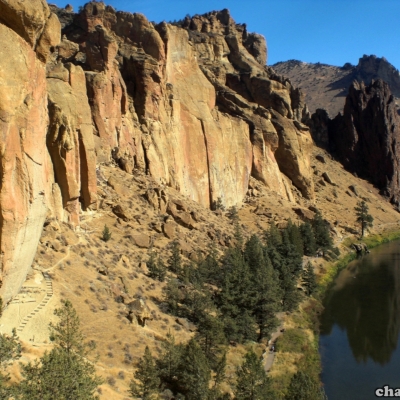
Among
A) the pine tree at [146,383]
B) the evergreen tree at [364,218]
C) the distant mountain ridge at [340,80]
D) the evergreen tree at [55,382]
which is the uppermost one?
the distant mountain ridge at [340,80]

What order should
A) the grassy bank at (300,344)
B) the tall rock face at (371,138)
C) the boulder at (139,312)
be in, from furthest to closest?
the tall rock face at (371,138) → the grassy bank at (300,344) → the boulder at (139,312)

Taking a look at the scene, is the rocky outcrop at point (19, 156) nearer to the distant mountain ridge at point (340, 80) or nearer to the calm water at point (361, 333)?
the calm water at point (361, 333)

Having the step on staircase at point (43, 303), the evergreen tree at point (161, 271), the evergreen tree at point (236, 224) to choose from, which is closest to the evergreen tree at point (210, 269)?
the evergreen tree at point (161, 271)

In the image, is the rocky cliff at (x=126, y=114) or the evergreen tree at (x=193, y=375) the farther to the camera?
the evergreen tree at (x=193, y=375)

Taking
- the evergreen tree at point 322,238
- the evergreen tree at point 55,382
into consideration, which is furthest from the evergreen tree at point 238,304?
the evergreen tree at point 322,238

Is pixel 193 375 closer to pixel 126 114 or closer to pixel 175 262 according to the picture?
pixel 175 262

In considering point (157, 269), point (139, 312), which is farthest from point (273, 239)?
point (139, 312)

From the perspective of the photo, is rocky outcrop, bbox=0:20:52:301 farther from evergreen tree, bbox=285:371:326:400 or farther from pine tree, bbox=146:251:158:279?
evergreen tree, bbox=285:371:326:400

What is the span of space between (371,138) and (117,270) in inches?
3118

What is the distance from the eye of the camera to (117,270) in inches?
1073

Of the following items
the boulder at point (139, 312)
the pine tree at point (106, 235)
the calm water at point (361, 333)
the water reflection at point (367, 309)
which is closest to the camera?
the boulder at point (139, 312)

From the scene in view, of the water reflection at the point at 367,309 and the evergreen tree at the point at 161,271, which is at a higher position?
the evergreen tree at the point at 161,271

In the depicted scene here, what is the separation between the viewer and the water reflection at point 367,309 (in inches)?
1181

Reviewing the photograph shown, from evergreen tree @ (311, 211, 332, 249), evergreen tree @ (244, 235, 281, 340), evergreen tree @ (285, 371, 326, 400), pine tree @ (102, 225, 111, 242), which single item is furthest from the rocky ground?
evergreen tree @ (285, 371, 326, 400)
